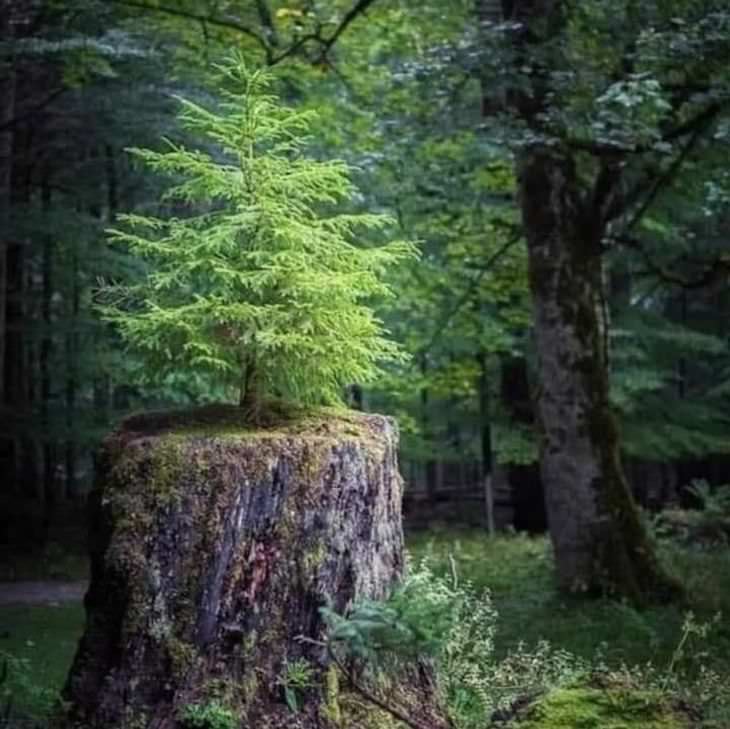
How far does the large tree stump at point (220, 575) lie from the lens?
3527 mm

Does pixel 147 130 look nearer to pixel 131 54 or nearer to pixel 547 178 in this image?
pixel 131 54

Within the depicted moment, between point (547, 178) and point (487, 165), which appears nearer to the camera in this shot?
point (547, 178)

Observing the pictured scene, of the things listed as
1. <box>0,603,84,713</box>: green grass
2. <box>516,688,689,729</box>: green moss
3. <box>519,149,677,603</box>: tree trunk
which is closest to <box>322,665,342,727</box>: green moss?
<box>516,688,689,729</box>: green moss

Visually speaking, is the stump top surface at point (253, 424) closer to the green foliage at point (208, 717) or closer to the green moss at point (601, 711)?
the green foliage at point (208, 717)

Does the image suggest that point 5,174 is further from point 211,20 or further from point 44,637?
point 44,637

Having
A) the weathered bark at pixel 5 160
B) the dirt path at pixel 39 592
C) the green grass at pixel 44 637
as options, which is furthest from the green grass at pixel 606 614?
the weathered bark at pixel 5 160

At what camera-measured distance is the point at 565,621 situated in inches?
369

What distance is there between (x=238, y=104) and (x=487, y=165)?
32.1ft

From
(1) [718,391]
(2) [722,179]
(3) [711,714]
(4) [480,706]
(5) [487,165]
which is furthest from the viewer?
(1) [718,391]

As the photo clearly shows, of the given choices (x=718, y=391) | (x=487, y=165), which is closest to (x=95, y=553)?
(x=487, y=165)

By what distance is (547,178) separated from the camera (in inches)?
409

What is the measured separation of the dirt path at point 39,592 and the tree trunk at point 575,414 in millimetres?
5287

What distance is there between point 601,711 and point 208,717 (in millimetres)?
1119

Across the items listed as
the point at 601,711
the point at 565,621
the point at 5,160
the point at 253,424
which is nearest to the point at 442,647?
the point at 601,711
